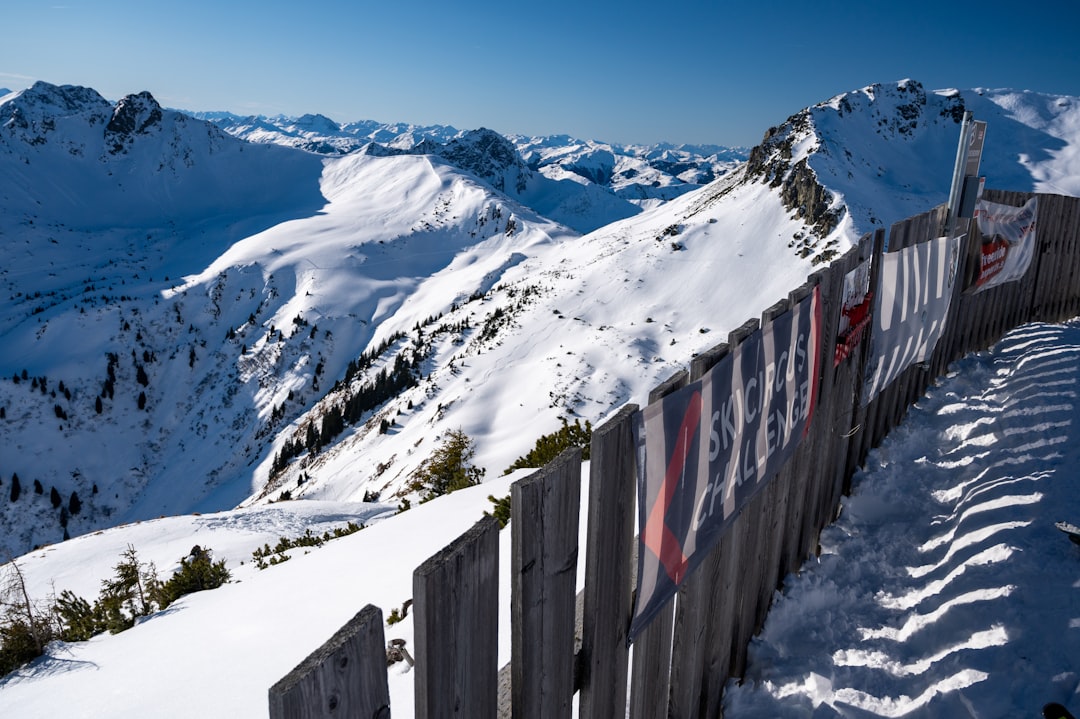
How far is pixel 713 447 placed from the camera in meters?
2.46

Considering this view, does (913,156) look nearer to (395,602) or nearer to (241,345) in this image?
(395,602)

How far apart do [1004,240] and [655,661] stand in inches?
329

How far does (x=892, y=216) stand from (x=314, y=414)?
65673mm

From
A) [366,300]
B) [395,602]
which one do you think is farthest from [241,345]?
[395,602]

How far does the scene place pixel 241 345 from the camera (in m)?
89.2

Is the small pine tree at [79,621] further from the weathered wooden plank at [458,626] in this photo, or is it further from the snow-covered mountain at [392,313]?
the snow-covered mountain at [392,313]

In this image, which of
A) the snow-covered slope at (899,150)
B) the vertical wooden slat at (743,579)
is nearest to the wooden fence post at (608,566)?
the vertical wooden slat at (743,579)

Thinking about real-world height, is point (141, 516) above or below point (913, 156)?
below

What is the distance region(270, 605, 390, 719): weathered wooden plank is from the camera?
1.06 m

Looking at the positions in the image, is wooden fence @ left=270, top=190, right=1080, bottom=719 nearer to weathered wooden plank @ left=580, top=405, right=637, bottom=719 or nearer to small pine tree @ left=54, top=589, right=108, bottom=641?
weathered wooden plank @ left=580, top=405, right=637, bottom=719

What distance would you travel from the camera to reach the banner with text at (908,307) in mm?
4867

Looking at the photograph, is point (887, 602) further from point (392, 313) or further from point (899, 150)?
point (392, 313)

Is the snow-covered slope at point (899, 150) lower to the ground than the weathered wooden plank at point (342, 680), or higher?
higher

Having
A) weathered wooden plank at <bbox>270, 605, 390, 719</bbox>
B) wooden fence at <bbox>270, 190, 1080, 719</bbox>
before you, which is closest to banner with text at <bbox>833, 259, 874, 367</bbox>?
wooden fence at <bbox>270, 190, 1080, 719</bbox>
